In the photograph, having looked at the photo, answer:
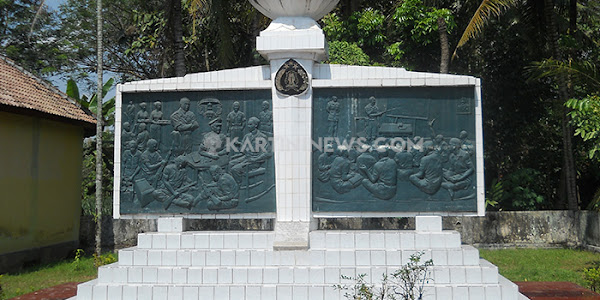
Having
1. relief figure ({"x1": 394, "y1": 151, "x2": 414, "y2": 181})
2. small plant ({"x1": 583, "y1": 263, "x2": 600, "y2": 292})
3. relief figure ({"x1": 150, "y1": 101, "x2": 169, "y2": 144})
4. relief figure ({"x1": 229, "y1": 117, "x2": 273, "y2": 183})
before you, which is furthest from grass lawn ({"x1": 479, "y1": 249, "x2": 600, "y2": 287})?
relief figure ({"x1": 150, "y1": 101, "x2": 169, "y2": 144})

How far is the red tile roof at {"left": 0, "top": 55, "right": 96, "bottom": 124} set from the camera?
13.5 meters

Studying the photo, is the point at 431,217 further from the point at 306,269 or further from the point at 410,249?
the point at 306,269

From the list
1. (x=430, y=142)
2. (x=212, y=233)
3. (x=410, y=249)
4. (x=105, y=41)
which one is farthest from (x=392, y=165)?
(x=105, y=41)

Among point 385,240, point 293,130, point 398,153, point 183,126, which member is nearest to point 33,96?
point 183,126

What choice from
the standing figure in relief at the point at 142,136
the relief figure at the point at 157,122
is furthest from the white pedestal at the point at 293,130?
the standing figure in relief at the point at 142,136

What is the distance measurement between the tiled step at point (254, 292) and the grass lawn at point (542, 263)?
3.27 meters

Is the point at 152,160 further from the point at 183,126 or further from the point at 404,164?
the point at 404,164

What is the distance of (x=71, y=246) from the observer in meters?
16.0

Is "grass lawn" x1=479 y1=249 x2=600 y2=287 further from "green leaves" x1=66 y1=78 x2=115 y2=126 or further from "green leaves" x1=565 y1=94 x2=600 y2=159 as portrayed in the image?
"green leaves" x1=66 y1=78 x2=115 y2=126

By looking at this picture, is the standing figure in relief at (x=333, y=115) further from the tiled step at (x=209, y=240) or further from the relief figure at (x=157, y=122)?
the relief figure at (x=157, y=122)

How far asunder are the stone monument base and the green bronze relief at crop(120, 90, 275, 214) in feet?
1.90

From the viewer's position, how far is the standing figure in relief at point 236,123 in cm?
910

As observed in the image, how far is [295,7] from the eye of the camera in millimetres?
9188

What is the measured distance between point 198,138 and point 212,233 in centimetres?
146
